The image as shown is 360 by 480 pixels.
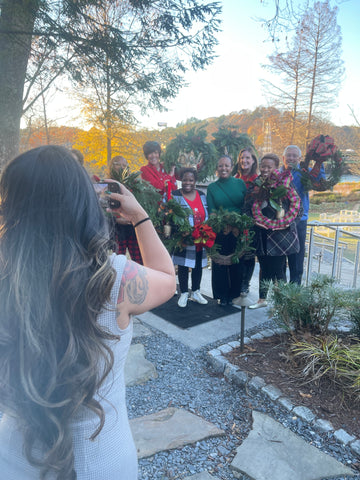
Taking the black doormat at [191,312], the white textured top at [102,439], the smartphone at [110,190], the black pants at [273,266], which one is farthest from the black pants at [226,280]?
the white textured top at [102,439]

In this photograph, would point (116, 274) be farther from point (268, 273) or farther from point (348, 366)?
point (268, 273)

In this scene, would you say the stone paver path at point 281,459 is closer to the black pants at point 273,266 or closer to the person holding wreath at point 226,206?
the black pants at point 273,266

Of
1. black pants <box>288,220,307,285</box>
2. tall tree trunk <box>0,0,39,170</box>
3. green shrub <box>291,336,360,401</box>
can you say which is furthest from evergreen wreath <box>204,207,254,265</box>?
tall tree trunk <box>0,0,39,170</box>

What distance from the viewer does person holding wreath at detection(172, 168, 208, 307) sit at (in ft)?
13.5

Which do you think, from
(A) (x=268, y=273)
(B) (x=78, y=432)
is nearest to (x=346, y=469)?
(B) (x=78, y=432)

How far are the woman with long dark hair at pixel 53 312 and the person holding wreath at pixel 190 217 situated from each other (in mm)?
3198

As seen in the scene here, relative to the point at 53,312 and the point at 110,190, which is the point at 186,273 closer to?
the point at 110,190

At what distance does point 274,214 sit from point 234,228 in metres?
0.48

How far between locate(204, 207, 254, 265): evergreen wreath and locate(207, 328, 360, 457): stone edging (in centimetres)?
99

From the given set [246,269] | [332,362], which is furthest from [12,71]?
[332,362]

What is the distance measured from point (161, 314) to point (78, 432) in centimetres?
321

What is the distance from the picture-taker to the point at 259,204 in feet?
13.0

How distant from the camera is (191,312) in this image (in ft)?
13.5

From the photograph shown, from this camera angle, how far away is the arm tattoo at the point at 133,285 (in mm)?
871
